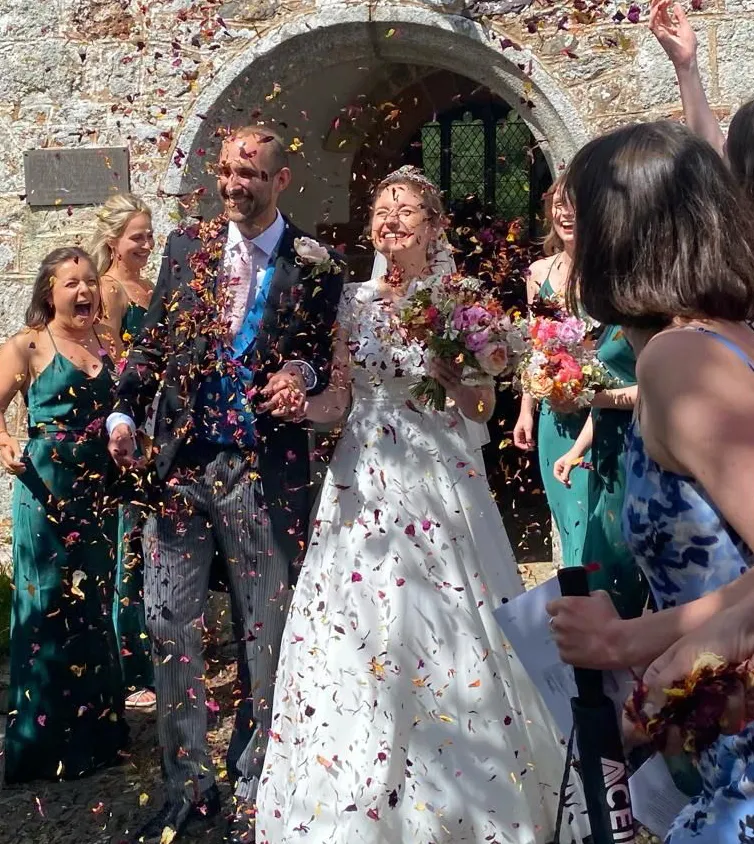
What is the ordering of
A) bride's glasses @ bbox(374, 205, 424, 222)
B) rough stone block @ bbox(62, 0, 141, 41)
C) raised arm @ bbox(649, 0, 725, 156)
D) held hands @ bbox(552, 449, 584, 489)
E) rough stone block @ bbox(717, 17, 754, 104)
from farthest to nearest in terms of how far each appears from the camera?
rough stone block @ bbox(62, 0, 141, 41) < rough stone block @ bbox(717, 17, 754, 104) < held hands @ bbox(552, 449, 584, 489) < bride's glasses @ bbox(374, 205, 424, 222) < raised arm @ bbox(649, 0, 725, 156)

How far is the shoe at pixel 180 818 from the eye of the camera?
381 centimetres

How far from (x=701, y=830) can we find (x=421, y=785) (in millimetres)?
1875

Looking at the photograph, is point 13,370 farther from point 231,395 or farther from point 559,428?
point 559,428

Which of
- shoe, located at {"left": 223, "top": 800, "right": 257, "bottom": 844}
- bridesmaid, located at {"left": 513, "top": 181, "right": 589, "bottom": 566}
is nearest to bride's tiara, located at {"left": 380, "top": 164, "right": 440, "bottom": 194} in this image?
Answer: bridesmaid, located at {"left": 513, "top": 181, "right": 589, "bottom": 566}

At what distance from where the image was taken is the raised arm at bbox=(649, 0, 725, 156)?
330 centimetres

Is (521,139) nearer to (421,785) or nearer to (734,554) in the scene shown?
(421,785)

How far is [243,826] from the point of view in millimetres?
3783

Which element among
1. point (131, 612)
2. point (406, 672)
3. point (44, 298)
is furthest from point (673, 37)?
point (131, 612)

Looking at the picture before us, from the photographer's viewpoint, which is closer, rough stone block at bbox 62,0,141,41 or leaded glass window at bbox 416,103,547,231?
rough stone block at bbox 62,0,141,41

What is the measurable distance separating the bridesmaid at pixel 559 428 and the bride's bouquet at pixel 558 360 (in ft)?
0.63

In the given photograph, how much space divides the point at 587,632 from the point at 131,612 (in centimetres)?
408

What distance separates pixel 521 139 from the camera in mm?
10383

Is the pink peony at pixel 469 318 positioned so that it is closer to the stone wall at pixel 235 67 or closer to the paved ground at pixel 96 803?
the paved ground at pixel 96 803

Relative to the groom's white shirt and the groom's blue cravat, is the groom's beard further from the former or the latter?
the groom's blue cravat
